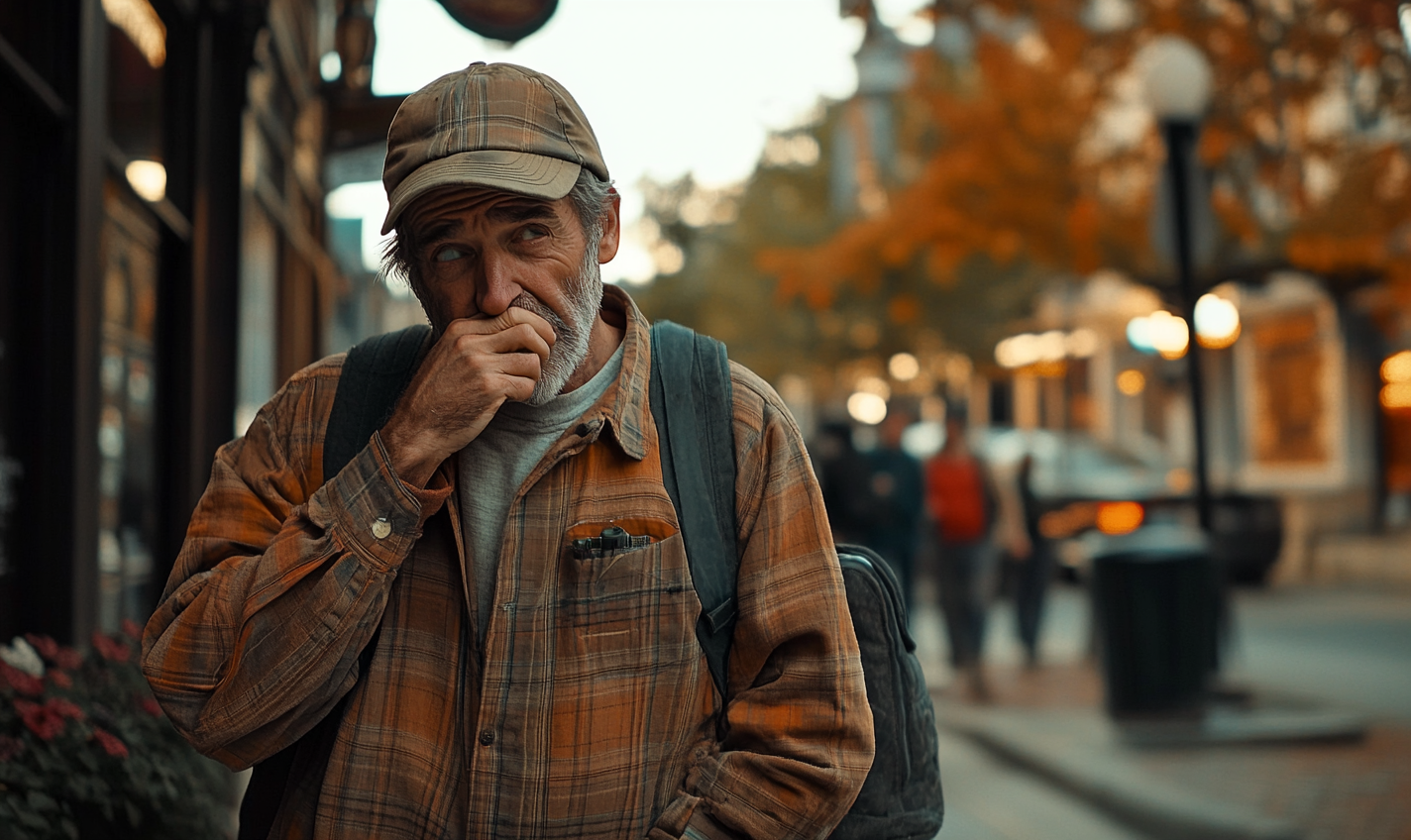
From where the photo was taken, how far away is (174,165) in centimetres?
617

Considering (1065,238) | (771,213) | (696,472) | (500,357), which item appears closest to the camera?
(500,357)

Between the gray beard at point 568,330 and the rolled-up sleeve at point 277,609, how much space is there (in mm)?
223

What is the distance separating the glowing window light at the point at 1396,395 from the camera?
20.8 m

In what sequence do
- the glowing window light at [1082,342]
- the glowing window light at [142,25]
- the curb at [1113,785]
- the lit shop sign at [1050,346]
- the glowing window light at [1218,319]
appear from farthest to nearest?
the glowing window light at [1082,342]
the lit shop sign at [1050,346]
the glowing window light at [1218,319]
the curb at [1113,785]
the glowing window light at [142,25]

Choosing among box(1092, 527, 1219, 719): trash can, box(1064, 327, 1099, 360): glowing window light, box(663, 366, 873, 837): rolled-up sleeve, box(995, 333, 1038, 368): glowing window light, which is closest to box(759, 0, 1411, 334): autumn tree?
box(1092, 527, 1219, 719): trash can

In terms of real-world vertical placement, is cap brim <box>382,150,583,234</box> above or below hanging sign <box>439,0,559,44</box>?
below

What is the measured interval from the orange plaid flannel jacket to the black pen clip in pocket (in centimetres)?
1

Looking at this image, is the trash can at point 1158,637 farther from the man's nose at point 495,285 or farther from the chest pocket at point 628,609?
the man's nose at point 495,285

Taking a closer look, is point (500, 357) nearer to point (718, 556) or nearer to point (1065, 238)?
point (718, 556)

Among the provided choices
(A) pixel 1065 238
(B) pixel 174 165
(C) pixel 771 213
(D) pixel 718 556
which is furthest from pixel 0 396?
(C) pixel 771 213

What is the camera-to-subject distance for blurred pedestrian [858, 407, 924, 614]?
36.3 ft

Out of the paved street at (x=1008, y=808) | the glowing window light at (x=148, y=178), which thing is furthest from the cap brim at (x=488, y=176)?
the paved street at (x=1008, y=808)

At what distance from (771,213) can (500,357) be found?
28362 mm

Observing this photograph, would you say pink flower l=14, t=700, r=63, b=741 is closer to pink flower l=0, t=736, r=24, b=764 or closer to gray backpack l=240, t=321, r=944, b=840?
pink flower l=0, t=736, r=24, b=764
